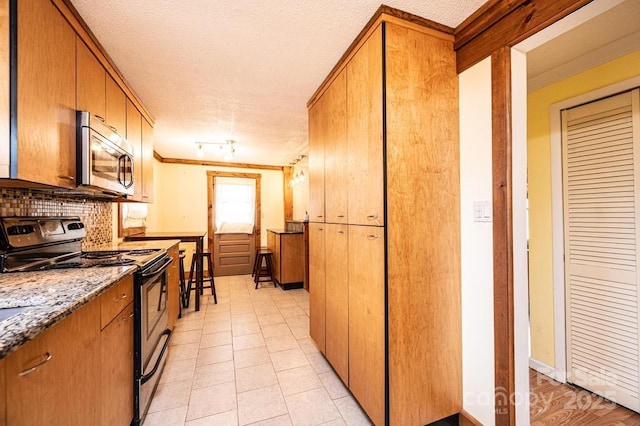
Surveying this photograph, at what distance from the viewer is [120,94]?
217cm

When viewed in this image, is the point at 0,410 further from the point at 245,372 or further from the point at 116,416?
the point at 245,372

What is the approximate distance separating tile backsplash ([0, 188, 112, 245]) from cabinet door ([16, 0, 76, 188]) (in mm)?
380

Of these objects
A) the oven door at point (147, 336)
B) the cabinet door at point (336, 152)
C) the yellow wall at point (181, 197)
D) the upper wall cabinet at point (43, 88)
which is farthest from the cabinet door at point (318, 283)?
the yellow wall at point (181, 197)

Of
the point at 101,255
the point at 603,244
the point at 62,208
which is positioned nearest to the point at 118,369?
the point at 101,255

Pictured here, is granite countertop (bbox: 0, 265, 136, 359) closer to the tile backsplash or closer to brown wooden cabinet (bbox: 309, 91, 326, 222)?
the tile backsplash

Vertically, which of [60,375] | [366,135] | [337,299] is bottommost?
[337,299]

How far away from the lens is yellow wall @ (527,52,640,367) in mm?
2135

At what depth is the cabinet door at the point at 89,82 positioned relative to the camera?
61.5 inches

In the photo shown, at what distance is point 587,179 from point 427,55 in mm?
1572

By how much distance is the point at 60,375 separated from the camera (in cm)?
90

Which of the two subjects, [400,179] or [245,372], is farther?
[245,372]

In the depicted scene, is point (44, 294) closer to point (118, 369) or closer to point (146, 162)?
point (118, 369)

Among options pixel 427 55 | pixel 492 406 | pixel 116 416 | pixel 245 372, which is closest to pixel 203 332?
pixel 245 372

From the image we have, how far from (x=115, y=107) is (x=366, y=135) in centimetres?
199
